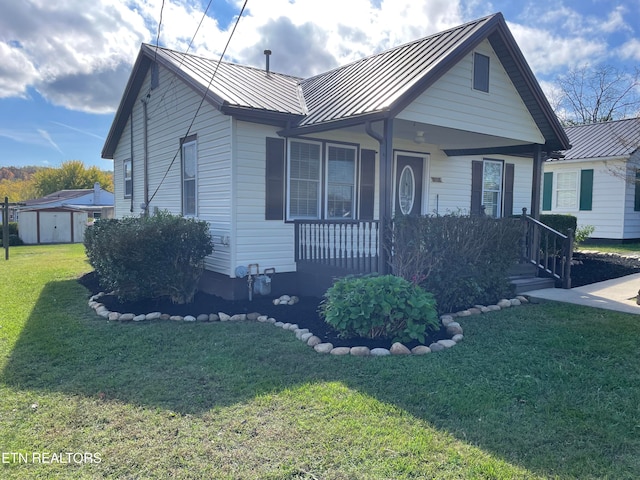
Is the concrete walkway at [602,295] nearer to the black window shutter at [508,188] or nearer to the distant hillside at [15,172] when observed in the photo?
the black window shutter at [508,188]

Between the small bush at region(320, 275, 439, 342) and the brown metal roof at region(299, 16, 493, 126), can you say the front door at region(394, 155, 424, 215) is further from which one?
the small bush at region(320, 275, 439, 342)

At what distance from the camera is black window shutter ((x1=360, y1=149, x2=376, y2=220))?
8.92m

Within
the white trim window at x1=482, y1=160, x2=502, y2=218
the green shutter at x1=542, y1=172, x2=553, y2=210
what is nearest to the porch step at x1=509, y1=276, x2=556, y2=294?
the white trim window at x1=482, y1=160, x2=502, y2=218

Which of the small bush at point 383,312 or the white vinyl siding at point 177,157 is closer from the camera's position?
the small bush at point 383,312

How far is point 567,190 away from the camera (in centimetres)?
1688

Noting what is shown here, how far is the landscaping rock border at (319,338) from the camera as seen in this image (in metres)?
4.85

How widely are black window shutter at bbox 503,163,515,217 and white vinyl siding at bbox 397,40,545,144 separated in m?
2.65

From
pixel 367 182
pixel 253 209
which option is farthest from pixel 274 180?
pixel 367 182

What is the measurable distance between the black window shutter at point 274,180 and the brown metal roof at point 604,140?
460 inches

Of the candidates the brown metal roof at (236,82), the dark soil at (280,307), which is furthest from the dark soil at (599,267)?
the brown metal roof at (236,82)

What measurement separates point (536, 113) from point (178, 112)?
7.11 meters

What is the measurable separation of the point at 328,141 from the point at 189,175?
9.50 ft

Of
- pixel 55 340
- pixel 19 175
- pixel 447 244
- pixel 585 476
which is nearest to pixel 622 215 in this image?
pixel 447 244

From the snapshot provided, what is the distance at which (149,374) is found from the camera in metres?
4.36
